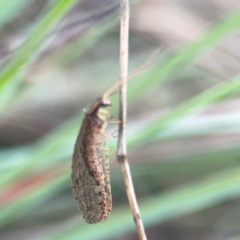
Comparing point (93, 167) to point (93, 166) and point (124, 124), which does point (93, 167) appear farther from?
point (124, 124)

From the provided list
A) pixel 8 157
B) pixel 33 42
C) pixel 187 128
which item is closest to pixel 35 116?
pixel 8 157

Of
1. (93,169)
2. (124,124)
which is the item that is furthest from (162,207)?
(124,124)

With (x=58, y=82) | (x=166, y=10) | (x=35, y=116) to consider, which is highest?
(x=166, y=10)

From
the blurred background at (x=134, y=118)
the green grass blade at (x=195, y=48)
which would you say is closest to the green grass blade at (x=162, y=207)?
the blurred background at (x=134, y=118)

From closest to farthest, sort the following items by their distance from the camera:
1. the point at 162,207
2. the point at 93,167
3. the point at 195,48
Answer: the point at 93,167, the point at 195,48, the point at 162,207

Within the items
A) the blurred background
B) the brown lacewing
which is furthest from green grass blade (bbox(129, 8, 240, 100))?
the brown lacewing

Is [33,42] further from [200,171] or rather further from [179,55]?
[200,171]

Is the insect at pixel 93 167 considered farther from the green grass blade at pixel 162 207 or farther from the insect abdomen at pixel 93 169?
the green grass blade at pixel 162 207
